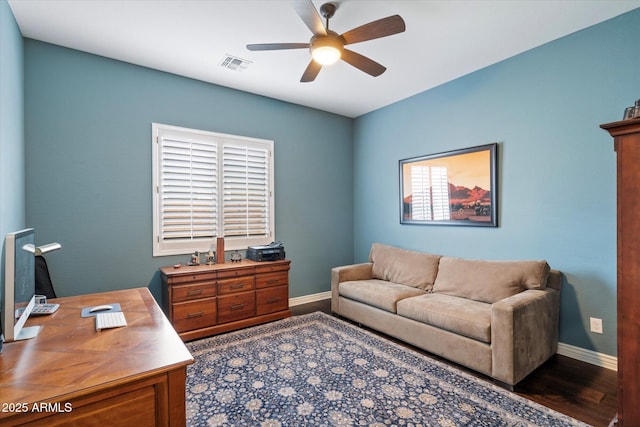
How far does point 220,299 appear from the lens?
11.0 feet

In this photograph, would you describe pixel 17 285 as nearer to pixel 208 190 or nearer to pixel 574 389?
pixel 208 190

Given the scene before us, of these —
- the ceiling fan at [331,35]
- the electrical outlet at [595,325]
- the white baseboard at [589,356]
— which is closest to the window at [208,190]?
the ceiling fan at [331,35]

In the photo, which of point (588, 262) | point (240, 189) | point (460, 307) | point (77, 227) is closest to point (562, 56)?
point (588, 262)

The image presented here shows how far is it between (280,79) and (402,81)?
1464 mm

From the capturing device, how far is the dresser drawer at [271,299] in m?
3.64

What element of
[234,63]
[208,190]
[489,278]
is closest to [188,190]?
[208,190]

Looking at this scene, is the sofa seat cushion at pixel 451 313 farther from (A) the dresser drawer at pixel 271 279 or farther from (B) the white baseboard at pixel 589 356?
(A) the dresser drawer at pixel 271 279

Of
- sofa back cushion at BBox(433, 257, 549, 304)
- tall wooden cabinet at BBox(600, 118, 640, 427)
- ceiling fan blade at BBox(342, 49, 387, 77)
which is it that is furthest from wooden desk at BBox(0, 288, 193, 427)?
sofa back cushion at BBox(433, 257, 549, 304)

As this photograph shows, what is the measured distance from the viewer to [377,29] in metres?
2.15

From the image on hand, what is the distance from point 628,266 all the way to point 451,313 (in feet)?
4.61

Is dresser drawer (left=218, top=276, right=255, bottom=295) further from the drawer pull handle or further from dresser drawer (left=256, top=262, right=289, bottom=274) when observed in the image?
the drawer pull handle

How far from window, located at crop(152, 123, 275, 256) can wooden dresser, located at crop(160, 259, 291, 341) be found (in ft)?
1.28

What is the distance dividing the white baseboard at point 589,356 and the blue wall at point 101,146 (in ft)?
12.9

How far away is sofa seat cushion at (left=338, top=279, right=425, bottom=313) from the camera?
321 cm
